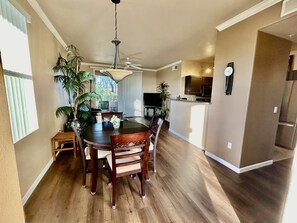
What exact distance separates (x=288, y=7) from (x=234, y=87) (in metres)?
1.18

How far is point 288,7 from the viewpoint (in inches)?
69.0

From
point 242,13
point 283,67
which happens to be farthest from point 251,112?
→ point 242,13

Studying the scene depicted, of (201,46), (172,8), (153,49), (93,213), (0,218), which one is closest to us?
(0,218)

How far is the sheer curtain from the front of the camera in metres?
7.00

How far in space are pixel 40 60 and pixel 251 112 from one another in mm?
3635

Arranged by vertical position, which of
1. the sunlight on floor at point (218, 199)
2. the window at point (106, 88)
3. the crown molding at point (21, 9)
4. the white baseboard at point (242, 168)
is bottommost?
the sunlight on floor at point (218, 199)

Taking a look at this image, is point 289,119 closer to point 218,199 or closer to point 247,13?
point 247,13

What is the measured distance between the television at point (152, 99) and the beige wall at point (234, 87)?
3.89 m

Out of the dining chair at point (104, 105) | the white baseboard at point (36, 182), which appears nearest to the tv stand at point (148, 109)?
the dining chair at point (104, 105)

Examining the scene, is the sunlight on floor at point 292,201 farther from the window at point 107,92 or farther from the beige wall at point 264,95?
the window at point 107,92

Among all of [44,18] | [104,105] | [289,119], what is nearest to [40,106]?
[44,18]

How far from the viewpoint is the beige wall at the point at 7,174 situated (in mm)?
506

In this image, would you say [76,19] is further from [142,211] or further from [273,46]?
[273,46]

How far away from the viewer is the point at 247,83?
2285mm
